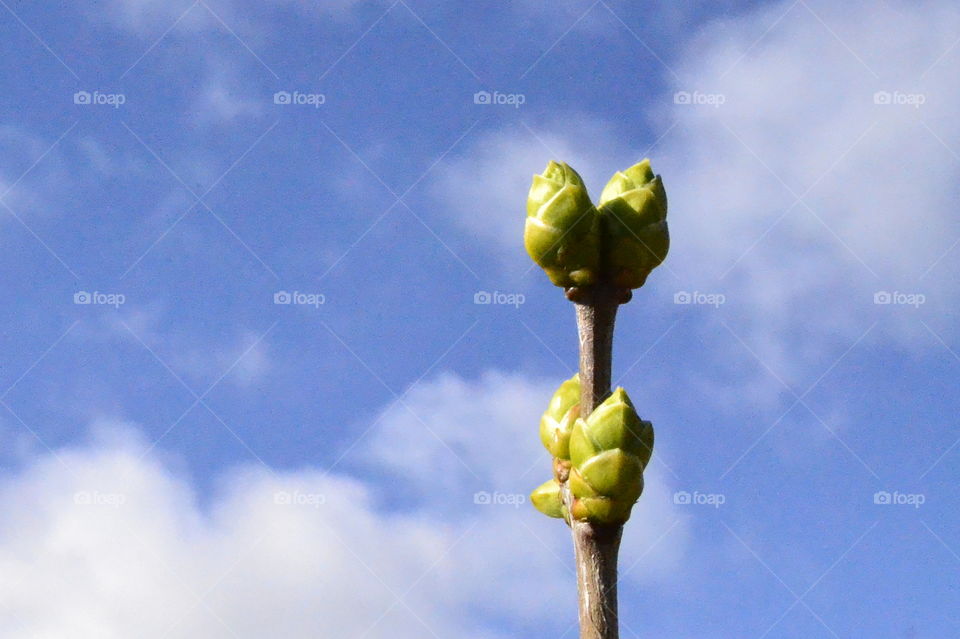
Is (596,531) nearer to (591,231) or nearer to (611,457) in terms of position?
(611,457)

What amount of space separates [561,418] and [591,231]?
461mm

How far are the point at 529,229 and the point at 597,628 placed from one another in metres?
0.89

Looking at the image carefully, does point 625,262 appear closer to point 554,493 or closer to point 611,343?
point 611,343

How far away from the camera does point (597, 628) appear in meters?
1.99

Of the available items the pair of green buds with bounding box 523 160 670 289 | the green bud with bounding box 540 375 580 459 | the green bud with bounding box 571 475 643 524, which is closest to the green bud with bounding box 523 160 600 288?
the pair of green buds with bounding box 523 160 670 289

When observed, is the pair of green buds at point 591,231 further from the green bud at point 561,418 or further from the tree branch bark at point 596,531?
the green bud at point 561,418

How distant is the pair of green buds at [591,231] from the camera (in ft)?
6.76

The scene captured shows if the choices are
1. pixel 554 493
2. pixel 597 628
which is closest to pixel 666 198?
pixel 554 493

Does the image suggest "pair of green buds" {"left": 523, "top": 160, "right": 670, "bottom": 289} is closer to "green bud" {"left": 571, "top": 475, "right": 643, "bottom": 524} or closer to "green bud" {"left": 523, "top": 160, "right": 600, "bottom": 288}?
"green bud" {"left": 523, "top": 160, "right": 600, "bottom": 288}

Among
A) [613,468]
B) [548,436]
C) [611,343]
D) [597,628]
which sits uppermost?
[611,343]

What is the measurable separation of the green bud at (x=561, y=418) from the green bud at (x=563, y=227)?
284 mm

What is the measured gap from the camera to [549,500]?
2.30 meters

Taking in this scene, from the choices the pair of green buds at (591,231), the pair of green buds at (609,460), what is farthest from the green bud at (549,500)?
the pair of green buds at (591,231)

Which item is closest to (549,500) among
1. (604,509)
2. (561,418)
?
(561,418)
